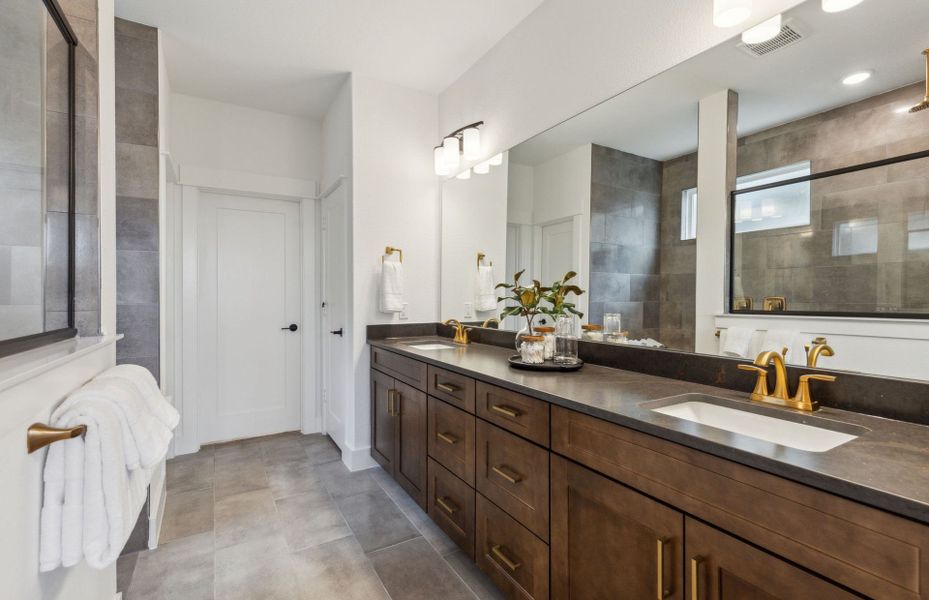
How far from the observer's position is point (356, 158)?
9.71ft

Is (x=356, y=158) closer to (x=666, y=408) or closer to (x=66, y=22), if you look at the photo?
(x=66, y=22)

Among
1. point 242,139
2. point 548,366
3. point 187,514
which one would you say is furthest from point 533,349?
point 242,139

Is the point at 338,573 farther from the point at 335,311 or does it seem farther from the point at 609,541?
the point at 335,311

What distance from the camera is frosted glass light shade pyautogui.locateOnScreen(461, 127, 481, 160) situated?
9.11 feet

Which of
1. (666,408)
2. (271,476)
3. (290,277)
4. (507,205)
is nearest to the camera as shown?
(666,408)

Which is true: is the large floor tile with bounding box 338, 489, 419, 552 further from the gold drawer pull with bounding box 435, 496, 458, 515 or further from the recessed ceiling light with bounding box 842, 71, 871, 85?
the recessed ceiling light with bounding box 842, 71, 871, 85

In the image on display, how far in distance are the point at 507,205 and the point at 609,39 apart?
3.25 ft

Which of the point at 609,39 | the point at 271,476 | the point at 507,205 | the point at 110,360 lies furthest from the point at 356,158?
the point at 271,476

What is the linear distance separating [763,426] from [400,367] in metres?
1.75

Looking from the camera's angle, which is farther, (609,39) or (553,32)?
(553,32)

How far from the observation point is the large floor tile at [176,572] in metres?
1.77

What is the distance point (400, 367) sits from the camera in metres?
2.49

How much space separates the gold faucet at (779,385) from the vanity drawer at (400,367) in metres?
1.42

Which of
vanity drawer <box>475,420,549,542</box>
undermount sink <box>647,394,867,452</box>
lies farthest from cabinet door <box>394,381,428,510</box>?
undermount sink <box>647,394,867,452</box>
